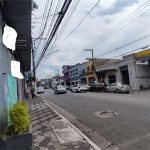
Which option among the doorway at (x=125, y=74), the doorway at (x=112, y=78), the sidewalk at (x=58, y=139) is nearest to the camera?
the sidewalk at (x=58, y=139)

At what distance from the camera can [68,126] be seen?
714 cm

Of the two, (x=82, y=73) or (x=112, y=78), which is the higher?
(x=82, y=73)

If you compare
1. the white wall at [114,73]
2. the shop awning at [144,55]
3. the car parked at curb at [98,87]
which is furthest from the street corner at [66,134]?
the white wall at [114,73]

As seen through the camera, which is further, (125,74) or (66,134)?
(125,74)

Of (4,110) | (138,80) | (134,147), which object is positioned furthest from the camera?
(138,80)

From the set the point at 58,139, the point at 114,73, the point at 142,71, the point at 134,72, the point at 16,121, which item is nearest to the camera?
the point at 16,121

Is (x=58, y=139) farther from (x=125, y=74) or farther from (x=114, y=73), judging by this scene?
(x=114, y=73)

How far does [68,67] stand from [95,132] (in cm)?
5847

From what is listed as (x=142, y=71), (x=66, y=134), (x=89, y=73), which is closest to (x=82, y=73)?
(x=89, y=73)

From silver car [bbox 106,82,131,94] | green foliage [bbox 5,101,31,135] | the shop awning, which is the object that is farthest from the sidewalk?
the shop awning

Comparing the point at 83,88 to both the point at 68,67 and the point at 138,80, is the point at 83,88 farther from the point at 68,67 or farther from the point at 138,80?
the point at 68,67

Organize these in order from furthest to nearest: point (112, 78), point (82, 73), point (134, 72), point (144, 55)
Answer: point (82, 73)
point (112, 78)
point (134, 72)
point (144, 55)

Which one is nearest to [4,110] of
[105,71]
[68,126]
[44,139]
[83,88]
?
[44,139]

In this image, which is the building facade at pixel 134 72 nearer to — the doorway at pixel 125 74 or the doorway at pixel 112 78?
the doorway at pixel 125 74
